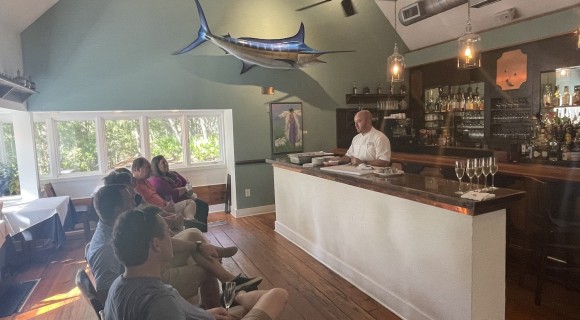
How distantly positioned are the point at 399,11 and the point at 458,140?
8.28 ft

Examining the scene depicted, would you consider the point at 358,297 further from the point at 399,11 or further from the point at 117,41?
the point at 399,11

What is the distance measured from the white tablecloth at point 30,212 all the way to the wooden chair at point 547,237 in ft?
15.3

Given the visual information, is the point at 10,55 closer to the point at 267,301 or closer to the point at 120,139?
the point at 120,139

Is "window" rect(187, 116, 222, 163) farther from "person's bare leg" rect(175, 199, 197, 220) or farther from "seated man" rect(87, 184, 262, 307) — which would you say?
"seated man" rect(87, 184, 262, 307)

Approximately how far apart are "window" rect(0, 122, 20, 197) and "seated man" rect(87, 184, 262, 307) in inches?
134

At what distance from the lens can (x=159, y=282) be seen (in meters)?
1.35

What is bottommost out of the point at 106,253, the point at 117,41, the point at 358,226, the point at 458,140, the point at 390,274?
the point at 390,274

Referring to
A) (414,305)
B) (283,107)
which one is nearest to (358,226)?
(414,305)

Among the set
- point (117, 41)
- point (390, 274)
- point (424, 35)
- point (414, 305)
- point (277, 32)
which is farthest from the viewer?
point (424, 35)

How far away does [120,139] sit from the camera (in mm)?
5367

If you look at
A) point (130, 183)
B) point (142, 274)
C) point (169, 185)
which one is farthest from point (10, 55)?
point (142, 274)

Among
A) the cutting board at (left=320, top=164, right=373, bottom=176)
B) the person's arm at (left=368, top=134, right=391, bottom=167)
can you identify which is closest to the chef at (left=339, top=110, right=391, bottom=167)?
the person's arm at (left=368, top=134, right=391, bottom=167)

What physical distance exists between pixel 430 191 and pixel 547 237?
4.02 feet

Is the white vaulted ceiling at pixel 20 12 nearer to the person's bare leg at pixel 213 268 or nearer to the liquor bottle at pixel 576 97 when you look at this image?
the person's bare leg at pixel 213 268
